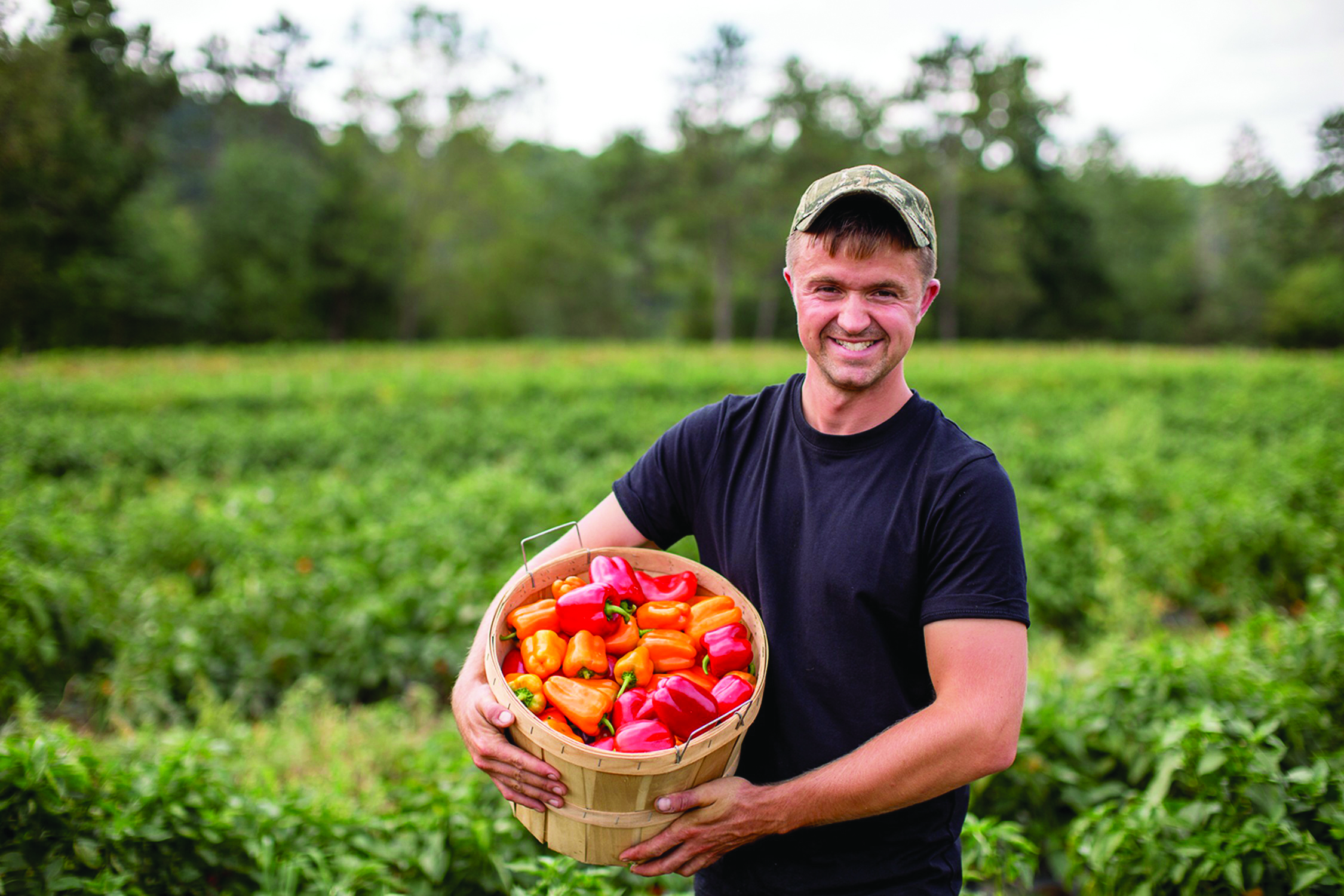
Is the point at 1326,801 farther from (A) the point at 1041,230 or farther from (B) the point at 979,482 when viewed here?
(A) the point at 1041,230

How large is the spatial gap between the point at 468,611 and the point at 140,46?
9.80 meters

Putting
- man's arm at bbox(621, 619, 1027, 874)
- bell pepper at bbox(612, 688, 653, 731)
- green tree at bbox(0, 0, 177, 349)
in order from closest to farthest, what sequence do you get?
man's arm at bbox(621, 619, 1027, 874)
bell pepper at bbox(612, 688, 653, 731)
green tree at bbox(0, 0, 177, 349)

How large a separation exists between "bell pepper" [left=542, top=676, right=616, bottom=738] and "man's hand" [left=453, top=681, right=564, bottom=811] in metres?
0.11

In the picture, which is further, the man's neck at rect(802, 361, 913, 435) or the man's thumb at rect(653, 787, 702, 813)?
the man's neck at rect(802, 361, 913, 435)

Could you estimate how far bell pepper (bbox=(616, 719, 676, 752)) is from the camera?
170 centimetres

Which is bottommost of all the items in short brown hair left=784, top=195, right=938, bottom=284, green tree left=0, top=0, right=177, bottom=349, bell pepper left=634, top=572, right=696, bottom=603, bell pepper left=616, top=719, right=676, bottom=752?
bell pepper left=616, top=719, right=676, bottom=752

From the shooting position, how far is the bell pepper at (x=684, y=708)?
1741 mm

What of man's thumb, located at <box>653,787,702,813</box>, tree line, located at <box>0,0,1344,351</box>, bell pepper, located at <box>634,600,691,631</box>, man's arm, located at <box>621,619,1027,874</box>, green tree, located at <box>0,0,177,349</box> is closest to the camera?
man's arm, located at <box>621,619,1027,874</box>

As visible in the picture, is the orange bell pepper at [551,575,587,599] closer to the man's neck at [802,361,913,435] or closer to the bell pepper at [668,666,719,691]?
the bell pepper at [668,666,719,691]

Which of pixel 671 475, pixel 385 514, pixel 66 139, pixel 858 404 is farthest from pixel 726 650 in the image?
pixel 66 139

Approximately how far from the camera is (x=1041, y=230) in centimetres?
4603

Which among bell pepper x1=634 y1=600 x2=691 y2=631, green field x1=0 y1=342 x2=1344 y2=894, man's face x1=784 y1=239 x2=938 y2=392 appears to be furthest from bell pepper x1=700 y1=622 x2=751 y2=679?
green field x1=0 y1=342 x2=1344 y2=894

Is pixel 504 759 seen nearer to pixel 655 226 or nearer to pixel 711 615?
pixel 711 615

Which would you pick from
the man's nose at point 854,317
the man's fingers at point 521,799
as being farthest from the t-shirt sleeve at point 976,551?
the man's fingers at point 521,799
